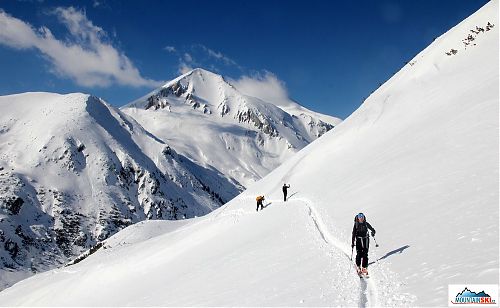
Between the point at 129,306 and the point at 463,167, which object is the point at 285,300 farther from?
the point at 463,167

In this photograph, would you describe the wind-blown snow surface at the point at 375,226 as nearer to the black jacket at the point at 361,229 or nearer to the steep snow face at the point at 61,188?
the black jacket at the point at 361,229

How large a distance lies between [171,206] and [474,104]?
7008 inches

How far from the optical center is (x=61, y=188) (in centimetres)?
15988

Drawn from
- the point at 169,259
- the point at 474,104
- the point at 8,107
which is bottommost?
the point at 169,259

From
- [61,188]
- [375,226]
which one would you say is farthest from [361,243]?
[61,188]

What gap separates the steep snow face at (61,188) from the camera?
447ft

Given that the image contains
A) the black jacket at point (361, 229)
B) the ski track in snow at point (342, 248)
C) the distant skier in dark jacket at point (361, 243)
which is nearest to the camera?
the ski track in snow at point (342, 248)

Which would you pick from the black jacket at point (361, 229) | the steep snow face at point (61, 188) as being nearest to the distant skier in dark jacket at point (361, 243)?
the black jacket at point (361, 229)

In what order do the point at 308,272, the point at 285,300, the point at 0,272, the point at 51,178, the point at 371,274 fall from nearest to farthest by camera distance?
the point at 285,300, the point at 371,274, the point at 308,272, the point at 0,272, the point at 51,178

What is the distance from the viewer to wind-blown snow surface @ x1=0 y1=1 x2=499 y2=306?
13.0 metres

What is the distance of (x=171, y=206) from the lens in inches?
7795

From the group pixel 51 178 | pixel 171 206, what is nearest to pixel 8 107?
pixel 51 178

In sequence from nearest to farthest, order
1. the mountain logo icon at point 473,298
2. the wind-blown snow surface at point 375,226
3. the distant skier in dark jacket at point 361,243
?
1. the mountain logo icon at point 473,298
2. the wind-blown snow surface at point 375,226
3. the distant skier in dark jacket at point 361,243

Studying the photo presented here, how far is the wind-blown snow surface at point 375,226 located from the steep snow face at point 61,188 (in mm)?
92447
